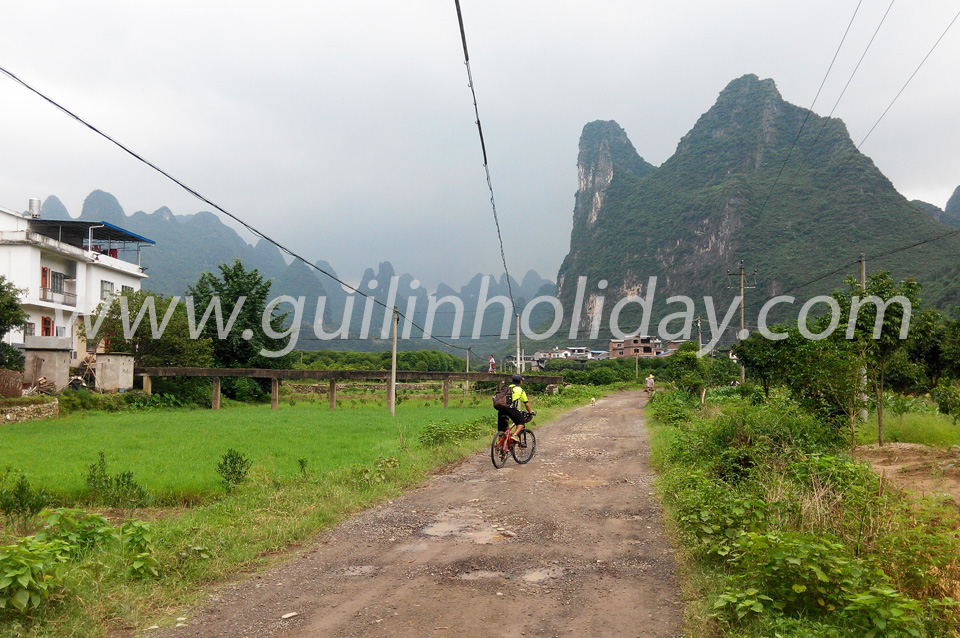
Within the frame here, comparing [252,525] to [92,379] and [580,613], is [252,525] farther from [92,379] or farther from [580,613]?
[92,379]

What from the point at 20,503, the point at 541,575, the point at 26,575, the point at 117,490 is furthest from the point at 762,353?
the point at 26,575

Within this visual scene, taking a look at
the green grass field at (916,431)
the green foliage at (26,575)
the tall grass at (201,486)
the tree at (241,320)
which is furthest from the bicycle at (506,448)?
the tree at (241,320)

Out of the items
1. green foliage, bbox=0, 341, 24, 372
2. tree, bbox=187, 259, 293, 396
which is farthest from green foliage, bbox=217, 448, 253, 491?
tree, bbox=187, 259, 293, 396

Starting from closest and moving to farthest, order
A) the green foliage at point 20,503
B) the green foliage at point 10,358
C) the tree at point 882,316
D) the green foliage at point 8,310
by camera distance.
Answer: the green foliage at point 20,503 → the tree at point 882,316 → the green foliage at point 8,310 → the green foliage at point 10,358

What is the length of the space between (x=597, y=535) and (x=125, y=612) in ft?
17.0

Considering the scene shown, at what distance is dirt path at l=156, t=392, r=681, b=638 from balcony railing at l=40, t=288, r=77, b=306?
4161 centimetres

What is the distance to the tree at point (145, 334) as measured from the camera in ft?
129

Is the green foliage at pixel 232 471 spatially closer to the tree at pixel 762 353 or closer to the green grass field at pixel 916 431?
the green grass field at pixel 916 431

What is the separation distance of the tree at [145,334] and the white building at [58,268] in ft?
7.57

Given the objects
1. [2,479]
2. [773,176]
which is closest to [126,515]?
[2,479]

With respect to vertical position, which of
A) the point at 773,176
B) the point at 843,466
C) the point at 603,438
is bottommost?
the point at 603,438

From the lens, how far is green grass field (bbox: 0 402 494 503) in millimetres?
11922

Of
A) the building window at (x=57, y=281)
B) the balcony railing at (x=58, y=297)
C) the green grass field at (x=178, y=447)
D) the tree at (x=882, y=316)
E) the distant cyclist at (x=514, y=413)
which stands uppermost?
the building window at (x=57, y=281)

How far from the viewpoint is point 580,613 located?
5371 millimetres
